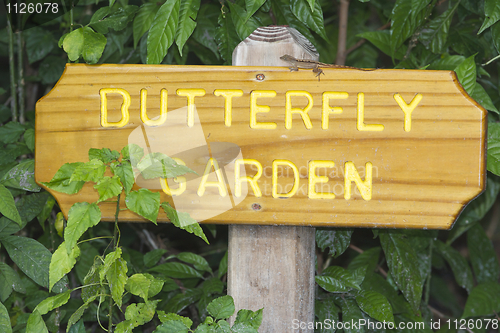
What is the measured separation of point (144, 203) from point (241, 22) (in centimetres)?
51

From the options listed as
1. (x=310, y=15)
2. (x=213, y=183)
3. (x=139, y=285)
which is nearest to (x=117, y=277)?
(x=139, y=285)

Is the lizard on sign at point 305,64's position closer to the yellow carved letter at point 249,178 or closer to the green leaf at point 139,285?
the yellow carved letter at point 249,178

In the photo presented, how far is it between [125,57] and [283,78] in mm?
744

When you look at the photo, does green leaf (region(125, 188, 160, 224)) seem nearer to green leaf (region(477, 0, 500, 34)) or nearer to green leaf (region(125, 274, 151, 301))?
green leaf (region(125, 274, 151, 301))

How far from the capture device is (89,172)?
72cm

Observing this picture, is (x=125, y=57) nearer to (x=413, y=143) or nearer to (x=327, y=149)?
(x=327, y=149)

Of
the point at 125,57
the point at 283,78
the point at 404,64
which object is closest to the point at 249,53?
the point at 283,78

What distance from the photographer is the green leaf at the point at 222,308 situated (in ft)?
2.52

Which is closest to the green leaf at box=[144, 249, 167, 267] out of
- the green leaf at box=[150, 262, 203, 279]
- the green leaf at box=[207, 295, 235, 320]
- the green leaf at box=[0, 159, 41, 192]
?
the green leaf at box=[150, 262, 203, 279]

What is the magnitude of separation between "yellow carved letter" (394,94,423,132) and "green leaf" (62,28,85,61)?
0.64 m

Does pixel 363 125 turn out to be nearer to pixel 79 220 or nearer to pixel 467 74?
pixel 467 74

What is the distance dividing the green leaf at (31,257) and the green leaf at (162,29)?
1.74ft

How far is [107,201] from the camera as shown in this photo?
791 millimetres

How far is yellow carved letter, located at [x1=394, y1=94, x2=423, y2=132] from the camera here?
29.9 inches
